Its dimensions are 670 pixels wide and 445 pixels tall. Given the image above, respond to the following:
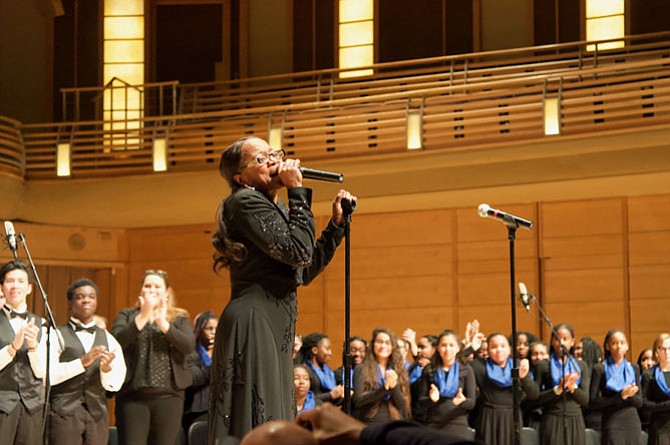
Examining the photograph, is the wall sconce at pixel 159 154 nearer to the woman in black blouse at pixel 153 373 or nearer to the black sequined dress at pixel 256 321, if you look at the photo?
the woman in black blouse at pixel 153 373

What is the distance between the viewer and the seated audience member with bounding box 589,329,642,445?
25.4 ft

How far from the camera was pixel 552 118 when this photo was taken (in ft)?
33.9

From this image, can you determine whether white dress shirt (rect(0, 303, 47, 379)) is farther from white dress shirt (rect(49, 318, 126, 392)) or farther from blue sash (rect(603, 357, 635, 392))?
blue sash (rect(603, 357, 635, 392))

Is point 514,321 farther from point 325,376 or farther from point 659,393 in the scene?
point 659,393

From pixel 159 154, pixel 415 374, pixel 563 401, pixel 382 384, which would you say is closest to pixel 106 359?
pixel 382 384

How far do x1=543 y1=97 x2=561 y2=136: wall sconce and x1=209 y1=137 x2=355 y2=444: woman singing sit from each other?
791 centimetres

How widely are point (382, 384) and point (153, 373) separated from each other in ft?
6.73

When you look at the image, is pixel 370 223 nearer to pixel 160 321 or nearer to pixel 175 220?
pixel 175 220

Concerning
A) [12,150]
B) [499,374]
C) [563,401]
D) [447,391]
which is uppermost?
[12,150]

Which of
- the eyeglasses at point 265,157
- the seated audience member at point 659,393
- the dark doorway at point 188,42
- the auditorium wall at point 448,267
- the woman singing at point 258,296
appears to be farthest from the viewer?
the dark doorway at point 188,42

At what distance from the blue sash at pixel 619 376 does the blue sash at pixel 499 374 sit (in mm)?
804

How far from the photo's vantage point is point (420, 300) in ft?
39.9

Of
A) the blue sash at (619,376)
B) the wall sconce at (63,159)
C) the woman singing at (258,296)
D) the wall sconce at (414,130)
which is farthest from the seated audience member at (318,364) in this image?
the wall sconce at (63,159)

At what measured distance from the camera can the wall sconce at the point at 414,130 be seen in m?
10.9
